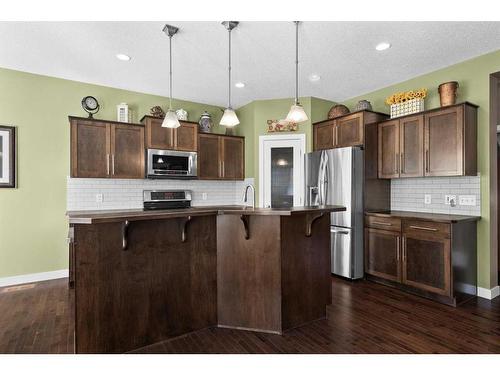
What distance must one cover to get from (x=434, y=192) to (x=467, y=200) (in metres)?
0.39

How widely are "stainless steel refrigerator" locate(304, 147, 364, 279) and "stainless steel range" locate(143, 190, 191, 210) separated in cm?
230

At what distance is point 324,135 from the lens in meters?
4.62

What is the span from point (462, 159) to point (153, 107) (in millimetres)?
4276

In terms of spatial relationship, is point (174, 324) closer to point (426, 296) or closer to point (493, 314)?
point (426, 296)

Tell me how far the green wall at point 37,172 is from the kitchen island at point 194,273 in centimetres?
223

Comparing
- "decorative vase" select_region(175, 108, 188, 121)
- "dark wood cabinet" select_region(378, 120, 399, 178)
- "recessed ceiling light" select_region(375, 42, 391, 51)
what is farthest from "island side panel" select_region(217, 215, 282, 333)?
"decorative vase" select_region(175, 108, 188, 121)

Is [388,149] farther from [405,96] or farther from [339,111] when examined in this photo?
[339,111]

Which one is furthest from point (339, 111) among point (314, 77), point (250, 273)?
point (250, 273)

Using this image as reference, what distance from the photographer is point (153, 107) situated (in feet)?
15.2

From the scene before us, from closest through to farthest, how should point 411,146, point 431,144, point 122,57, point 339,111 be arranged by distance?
point 122,57
point 431,144
point 411,146
point 339,111

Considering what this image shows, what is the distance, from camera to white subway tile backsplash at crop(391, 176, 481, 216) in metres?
3.36

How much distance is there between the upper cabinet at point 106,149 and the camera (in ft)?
12.7

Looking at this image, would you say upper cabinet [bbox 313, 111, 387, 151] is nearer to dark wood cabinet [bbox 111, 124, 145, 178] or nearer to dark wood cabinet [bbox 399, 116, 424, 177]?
dark wood cabinet [bbox 399, 116, 424, 177]
